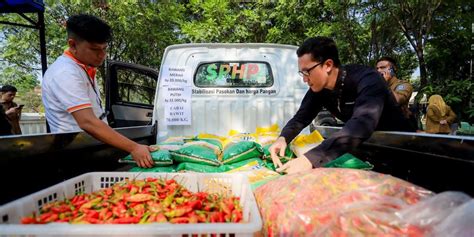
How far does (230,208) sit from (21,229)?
24.2 inches

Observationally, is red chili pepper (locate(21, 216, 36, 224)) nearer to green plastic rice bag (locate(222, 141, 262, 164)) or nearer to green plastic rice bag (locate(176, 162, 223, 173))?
green plastic rice bag (locate(176, 162, 223, 173))

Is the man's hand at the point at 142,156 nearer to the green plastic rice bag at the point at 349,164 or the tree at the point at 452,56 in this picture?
the green plastic rice bag at the point at 349,164

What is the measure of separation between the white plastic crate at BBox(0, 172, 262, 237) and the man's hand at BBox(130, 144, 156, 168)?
12.4 inches

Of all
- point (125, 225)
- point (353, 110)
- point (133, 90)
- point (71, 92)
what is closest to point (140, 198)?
point (125, 225)

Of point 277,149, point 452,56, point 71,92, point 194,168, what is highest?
point 452,56

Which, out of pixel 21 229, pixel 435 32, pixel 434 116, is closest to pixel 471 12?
pixel 435 32

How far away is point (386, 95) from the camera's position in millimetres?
1991

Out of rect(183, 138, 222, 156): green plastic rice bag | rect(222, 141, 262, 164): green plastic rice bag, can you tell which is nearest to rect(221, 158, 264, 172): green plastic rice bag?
rect(222, 141, 262, 164): green plastic rice bag

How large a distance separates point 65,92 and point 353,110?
177 centimetres

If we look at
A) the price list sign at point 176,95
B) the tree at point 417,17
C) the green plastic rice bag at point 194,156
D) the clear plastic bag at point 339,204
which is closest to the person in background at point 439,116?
the tree at point 417,17

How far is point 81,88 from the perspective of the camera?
1.92 m

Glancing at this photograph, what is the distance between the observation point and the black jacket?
165 cm

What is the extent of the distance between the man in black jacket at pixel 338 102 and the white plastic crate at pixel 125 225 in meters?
0.38

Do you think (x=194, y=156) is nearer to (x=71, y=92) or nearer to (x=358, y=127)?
(x=71, y=92)
